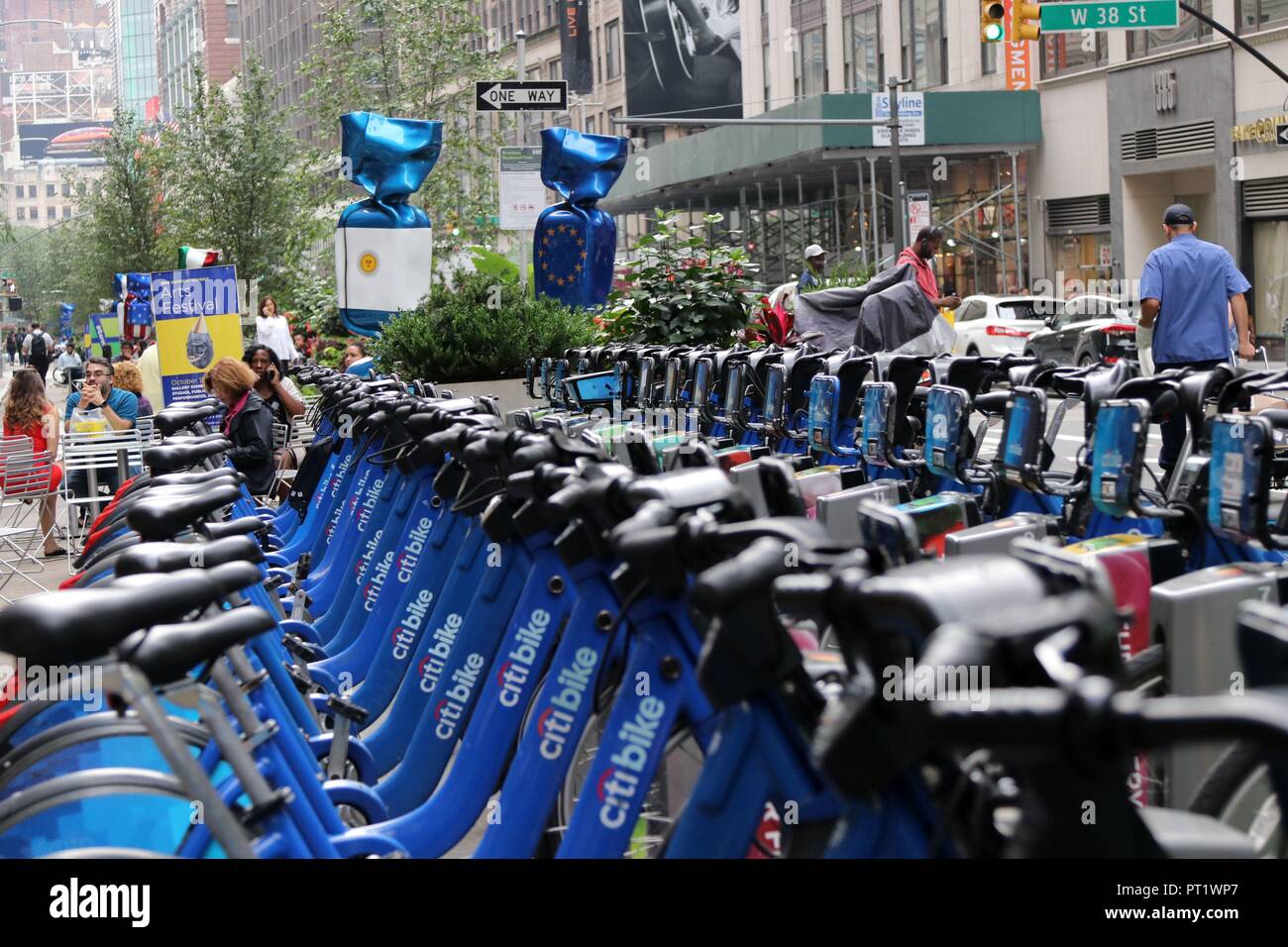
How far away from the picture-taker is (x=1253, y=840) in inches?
88.8

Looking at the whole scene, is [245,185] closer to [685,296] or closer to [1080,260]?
[1080,260]

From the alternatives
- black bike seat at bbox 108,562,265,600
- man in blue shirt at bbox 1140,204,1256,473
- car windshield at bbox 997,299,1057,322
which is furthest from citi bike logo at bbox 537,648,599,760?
car windshield at bbox 997,299,1057,322

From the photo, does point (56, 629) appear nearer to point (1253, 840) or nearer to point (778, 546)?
point (778, 546)

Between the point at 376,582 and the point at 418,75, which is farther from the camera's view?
the point at 418,75

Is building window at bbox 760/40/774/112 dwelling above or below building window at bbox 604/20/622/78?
below

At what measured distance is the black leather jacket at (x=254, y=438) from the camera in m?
10.5

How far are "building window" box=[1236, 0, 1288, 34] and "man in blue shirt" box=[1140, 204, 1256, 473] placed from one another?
75.2 ft

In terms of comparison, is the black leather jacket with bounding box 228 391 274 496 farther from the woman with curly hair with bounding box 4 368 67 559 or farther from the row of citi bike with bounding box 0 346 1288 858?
the row of citi bike with bounding box 0 346 1288 858

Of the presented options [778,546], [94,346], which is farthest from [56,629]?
[94,346]

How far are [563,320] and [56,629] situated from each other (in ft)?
39.8

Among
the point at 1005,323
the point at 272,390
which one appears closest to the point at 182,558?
the point at 272,390

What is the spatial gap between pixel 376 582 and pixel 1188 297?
21.4 ft

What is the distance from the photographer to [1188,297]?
10.6 m

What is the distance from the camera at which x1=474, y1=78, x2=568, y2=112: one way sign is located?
14930mm
